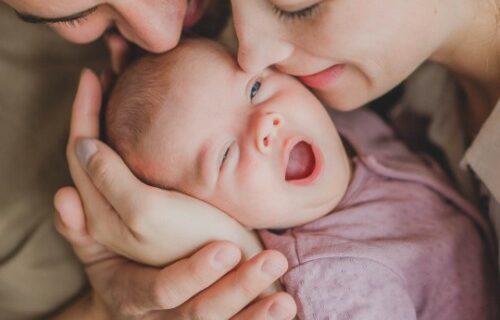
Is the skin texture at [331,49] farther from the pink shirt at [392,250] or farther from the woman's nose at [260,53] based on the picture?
the pink shirt at [392,250]

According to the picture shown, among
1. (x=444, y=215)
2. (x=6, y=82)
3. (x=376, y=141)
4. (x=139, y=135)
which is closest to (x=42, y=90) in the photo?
(x=6, y=82)

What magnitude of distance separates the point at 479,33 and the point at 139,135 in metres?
0.68

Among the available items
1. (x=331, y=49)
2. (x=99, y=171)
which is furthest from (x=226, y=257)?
(x=331, y=49)

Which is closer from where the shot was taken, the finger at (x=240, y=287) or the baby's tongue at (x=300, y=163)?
the finger at (x=240, y=287)

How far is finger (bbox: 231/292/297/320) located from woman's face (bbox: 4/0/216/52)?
0.51 m

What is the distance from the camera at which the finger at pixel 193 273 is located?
113cm

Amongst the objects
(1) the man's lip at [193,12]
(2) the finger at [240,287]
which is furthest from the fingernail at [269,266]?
(1) the man's lip at [193,12]

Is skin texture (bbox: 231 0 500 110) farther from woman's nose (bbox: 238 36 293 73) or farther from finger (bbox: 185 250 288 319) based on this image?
finger (bbox: 185 250 288 319)

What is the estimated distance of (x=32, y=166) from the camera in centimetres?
147

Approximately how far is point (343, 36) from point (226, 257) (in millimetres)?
431

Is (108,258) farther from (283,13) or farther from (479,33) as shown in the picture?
(479,33)

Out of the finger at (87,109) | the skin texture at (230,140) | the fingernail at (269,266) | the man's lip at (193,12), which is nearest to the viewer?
the fingernail at (269,266)

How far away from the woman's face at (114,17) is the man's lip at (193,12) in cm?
16

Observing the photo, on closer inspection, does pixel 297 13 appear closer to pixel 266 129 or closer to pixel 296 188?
pixel 266 129
